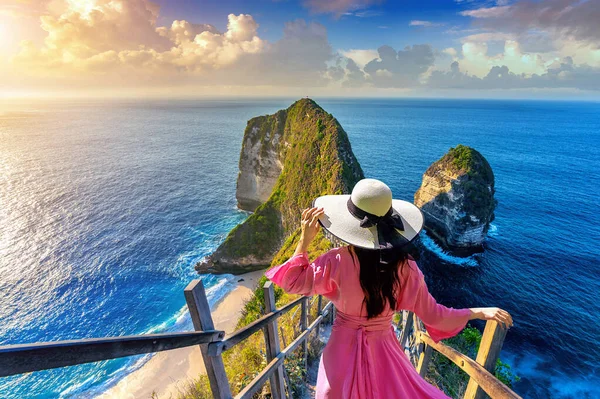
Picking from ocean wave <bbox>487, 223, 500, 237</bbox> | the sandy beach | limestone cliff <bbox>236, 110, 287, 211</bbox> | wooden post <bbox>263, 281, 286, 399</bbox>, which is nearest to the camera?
wooden post <bbox>263, 281, 286, 399</bbox>

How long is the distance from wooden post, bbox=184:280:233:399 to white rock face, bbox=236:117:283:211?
146 ft

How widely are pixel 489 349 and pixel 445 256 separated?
3426cm

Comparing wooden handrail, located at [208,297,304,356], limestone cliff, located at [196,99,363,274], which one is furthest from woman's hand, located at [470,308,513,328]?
limestone cliff, located at [196,99,363,274]

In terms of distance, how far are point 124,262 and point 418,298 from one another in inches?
1522

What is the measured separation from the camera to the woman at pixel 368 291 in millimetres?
2840

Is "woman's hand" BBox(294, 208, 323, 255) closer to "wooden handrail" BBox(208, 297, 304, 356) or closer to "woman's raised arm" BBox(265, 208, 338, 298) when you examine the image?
"woman's raised arm" BBox(265, 208, 338, 298)

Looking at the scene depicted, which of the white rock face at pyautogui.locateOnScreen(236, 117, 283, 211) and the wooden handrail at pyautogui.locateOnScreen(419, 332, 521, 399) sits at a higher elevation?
the wooden handrail at pyautogui.locateOnScreen(419, 332, 521, 399)

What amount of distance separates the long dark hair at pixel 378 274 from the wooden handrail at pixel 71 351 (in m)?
1.65

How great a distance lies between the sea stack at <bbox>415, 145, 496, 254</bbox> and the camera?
33.5 meters

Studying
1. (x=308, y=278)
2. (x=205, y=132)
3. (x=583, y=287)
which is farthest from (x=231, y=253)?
(x=205, y=132)

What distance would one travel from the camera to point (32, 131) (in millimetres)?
131250

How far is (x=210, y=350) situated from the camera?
2.58m

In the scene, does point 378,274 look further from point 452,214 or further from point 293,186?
point 452,214

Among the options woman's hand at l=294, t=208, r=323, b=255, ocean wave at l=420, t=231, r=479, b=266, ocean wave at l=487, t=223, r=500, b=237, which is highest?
woman's hand at l=294, t=208, r=323, b=255
